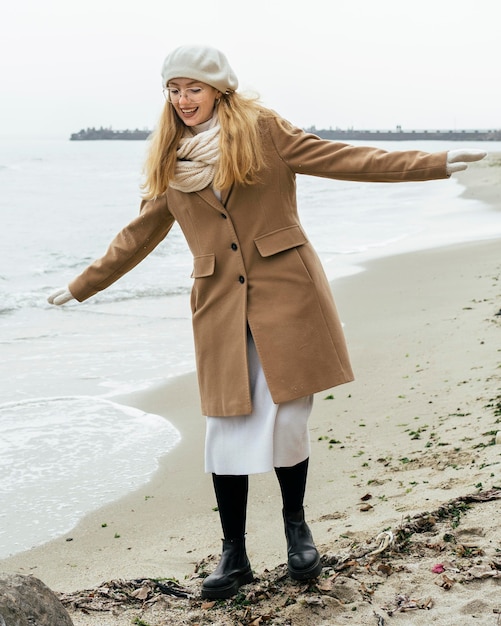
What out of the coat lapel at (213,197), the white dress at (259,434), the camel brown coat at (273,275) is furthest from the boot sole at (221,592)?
the coat lapel at (213,197)

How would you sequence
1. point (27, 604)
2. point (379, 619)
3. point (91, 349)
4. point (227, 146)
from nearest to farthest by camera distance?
point (27, 604) → point (379, 619) → point (227, 146) → point (91, 349)

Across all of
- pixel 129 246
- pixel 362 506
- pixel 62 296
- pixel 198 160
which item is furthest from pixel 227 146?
pixel 362 506

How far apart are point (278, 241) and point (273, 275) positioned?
116 millimetres

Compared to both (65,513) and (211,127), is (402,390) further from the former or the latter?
(211,127)

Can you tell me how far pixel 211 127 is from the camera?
301 cm

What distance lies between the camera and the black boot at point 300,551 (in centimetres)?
304

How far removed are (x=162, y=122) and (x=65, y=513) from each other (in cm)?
212

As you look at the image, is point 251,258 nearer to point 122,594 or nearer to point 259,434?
point 259,434

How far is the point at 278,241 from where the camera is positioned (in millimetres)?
2990

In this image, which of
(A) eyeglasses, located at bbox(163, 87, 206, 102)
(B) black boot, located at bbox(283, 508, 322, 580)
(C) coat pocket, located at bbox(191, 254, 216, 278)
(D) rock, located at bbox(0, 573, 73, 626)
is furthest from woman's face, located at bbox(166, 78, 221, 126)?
(D) rock, located at bbox(0, 573, 73, 626)

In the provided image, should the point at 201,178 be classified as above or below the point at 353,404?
above

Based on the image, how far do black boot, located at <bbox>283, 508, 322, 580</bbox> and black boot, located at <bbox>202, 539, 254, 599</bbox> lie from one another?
0.55ft

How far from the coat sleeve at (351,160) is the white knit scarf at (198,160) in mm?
214

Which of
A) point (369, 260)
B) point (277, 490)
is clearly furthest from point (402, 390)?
point (369, 260)
